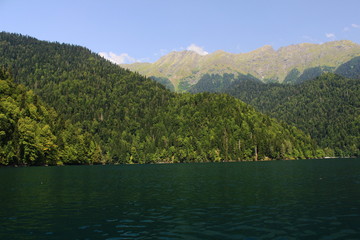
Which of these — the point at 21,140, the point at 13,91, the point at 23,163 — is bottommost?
the point at 23,163

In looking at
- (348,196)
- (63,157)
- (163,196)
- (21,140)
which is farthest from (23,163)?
(348,196)

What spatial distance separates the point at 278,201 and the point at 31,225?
98.1 feet

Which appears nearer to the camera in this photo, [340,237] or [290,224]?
[340,237]

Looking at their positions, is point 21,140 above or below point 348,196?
above

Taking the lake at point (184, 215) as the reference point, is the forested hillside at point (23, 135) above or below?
above

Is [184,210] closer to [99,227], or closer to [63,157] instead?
[99,227]

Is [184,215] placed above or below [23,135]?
below

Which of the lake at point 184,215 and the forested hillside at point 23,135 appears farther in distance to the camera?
the forested hillside at point 23,135

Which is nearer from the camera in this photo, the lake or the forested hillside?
the lake

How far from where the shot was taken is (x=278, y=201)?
41.6 m

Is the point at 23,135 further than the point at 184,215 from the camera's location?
Yes

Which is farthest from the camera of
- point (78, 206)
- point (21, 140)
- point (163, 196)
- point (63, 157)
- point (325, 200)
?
point (63, 157)

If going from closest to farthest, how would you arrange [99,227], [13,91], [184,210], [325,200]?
[99,227], [184,210], [325,200], [13,91]

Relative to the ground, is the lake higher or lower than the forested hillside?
lower
